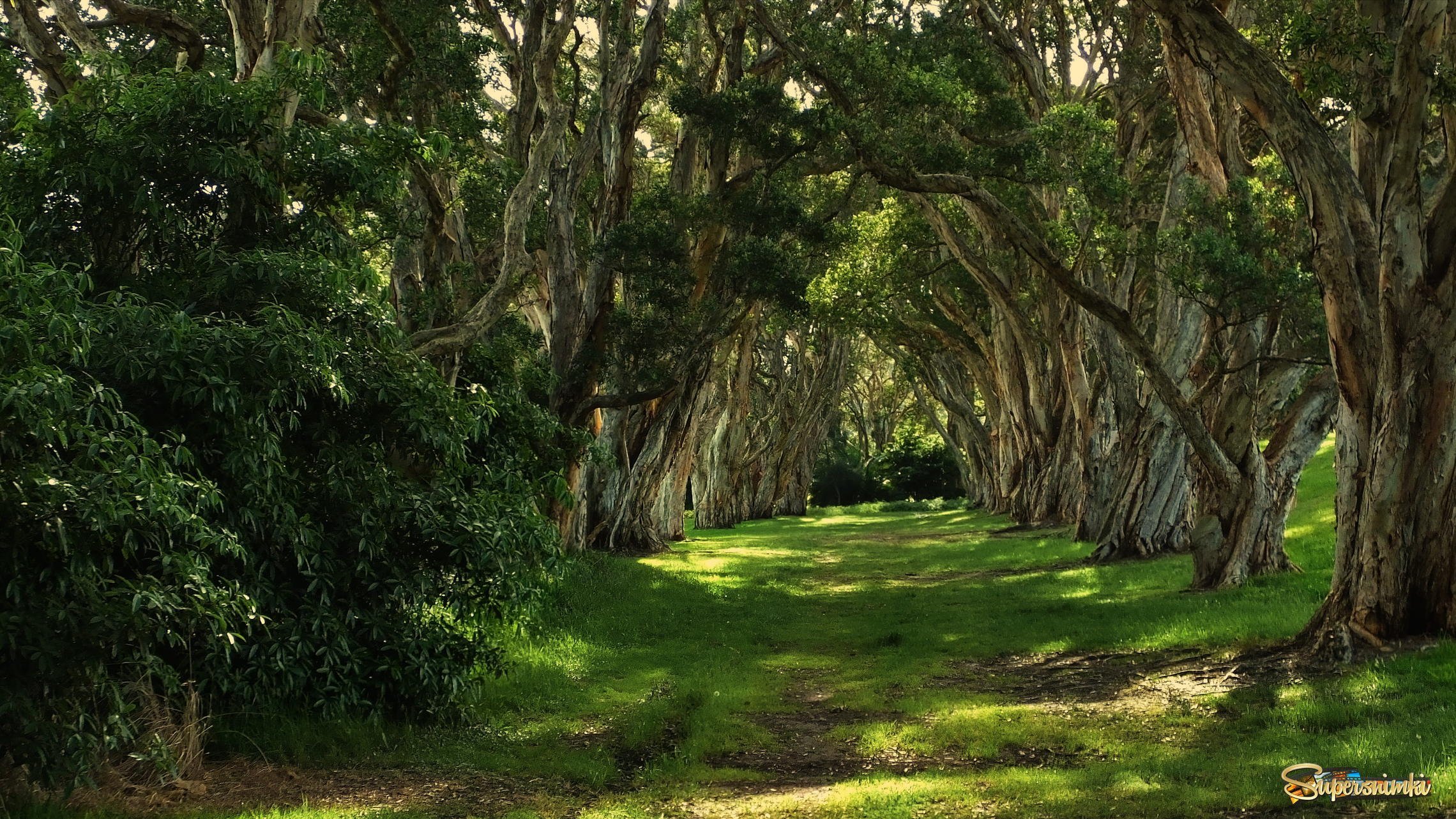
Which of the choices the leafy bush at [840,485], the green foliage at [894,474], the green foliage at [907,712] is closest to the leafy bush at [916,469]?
the green foliage at [894,474]

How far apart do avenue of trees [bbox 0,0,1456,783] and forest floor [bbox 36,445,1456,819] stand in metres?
0.64

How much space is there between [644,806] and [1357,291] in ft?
24.1

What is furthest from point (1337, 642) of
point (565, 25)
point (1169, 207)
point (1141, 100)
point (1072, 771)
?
point (1141, 100)

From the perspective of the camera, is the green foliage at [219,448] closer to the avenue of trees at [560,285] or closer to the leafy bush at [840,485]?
the avenue of trees at [560,285]

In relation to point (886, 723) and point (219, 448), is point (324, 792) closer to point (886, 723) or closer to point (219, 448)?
point (219, 448)

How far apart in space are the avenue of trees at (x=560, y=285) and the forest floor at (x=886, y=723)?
2.10 feet

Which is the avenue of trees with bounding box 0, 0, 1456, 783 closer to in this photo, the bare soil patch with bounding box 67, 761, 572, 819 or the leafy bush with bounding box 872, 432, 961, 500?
the bare soil patch with bounding box 67, 761, 572, 819

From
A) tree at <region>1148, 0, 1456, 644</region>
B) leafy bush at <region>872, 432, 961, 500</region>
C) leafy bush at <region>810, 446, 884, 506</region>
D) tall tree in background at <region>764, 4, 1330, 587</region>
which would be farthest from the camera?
leafy bush at <region>810, 446, 884, 506</region>

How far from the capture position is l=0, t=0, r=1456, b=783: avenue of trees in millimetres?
6590

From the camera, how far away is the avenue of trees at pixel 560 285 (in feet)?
21.6

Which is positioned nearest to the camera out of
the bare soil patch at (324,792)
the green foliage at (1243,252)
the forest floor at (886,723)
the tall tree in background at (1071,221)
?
the bare soil patch at (324,792)

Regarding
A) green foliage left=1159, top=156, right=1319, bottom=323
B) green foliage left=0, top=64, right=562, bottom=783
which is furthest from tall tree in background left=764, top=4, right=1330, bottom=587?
green foliage left=0, top=64, right=562, bottom=783

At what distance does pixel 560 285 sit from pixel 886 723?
37.7ft

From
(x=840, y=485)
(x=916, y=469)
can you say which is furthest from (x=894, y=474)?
(x=840, y=485)
